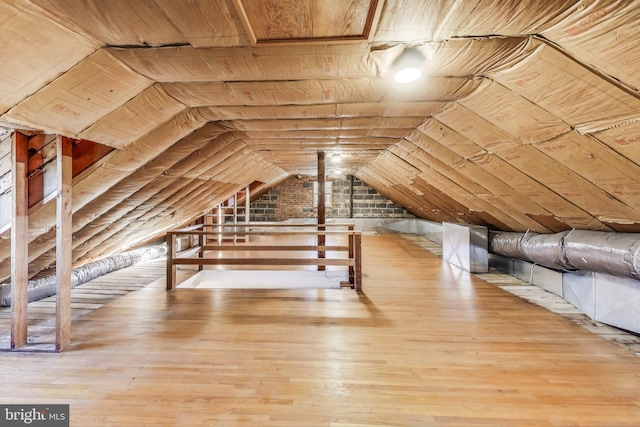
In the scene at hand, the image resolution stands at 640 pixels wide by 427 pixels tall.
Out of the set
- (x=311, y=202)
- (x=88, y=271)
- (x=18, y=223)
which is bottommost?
(x=88, y=271)

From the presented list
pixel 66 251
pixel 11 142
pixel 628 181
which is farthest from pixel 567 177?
pixel 11 142

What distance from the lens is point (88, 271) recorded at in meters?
3.71

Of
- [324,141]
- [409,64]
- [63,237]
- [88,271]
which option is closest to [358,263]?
[324,141]

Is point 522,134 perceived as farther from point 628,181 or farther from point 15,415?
point 15,415

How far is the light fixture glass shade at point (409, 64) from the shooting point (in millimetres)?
1353

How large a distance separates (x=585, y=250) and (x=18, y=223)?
4.46 m

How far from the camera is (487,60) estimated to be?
1.39 m

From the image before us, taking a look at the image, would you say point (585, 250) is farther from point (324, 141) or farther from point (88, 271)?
point (88, 271)

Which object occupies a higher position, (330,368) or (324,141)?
(324,141)

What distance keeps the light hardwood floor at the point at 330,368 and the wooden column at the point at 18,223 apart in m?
0.38

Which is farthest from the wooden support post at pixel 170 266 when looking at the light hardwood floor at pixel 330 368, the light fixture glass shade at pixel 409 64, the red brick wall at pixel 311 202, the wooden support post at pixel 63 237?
the red brick wall at pixel 311 202

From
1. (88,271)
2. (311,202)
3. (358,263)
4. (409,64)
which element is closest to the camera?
(409,64)

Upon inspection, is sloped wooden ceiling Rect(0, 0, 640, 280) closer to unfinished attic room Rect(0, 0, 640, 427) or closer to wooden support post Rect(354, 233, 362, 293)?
unfinished attic room Rect(0, 0, 640, 427)

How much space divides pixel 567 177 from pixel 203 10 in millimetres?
2440
